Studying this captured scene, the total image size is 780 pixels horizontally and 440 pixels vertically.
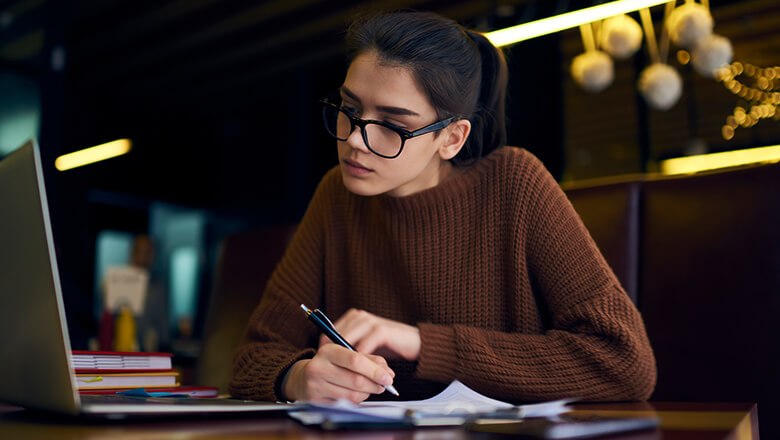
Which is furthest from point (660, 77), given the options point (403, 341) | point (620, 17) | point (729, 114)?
point (403, 341)

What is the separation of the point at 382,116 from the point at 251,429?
662 mm

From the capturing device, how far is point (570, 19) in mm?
2633

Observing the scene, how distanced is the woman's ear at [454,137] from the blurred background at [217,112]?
1.74 metres

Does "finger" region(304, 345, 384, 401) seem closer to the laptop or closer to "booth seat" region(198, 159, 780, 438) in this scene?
the laptop

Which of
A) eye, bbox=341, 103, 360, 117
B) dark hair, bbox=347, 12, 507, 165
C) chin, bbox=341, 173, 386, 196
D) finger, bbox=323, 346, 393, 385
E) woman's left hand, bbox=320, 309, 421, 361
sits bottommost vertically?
finger, bbox=323, 346, 393, 385

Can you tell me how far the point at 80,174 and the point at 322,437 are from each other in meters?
6.49

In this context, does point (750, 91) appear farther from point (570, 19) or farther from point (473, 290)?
point (473, 290)

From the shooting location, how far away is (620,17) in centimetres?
352

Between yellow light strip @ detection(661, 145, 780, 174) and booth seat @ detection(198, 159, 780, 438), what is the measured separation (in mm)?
4425

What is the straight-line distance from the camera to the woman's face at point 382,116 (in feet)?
3.68

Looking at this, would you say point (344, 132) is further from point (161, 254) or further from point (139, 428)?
point (161, 254)

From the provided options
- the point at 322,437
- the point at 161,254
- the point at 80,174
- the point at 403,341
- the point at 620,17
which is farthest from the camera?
the point at 161,254

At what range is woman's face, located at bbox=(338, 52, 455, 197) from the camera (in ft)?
3.68

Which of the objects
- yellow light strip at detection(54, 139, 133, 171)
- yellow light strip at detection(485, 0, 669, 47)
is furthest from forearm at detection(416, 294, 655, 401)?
yellow light strip at detection(54, 139, 133, 171)
